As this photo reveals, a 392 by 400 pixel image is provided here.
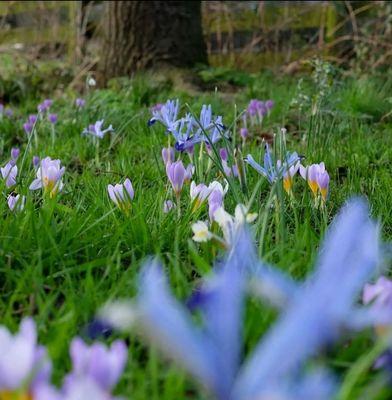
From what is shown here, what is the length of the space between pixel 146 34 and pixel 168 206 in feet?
12.9

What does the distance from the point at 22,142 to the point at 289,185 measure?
2191 mm

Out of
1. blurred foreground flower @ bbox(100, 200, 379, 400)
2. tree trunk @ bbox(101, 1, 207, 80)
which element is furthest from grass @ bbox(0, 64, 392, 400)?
tree trunk @ bbox(101, 1, 207, 80)

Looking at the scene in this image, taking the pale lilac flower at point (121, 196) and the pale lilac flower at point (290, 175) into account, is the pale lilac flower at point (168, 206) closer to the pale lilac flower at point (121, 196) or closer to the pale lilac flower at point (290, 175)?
the pale lilac flower at point (121, 196)

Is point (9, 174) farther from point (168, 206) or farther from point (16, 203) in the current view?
point (168, 206)

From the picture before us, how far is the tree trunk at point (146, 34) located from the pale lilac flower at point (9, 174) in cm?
380

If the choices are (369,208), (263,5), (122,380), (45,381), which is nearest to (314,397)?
(45,381)

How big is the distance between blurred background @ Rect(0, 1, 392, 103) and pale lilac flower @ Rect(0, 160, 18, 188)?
252 cm

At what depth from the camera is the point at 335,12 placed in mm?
6551

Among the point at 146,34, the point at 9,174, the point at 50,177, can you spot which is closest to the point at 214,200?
the point at 50,177

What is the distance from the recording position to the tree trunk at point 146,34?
5.30 m

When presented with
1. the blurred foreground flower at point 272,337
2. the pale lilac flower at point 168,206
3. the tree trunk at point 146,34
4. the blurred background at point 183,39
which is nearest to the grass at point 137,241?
the pale lilac flower at point 168,206

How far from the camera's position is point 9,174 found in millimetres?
1663

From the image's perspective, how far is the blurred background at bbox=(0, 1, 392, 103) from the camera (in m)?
5.39

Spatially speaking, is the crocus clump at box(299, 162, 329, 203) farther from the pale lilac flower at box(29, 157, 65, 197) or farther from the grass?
the pale lilac flower at box(29, 157, 65, 197)
